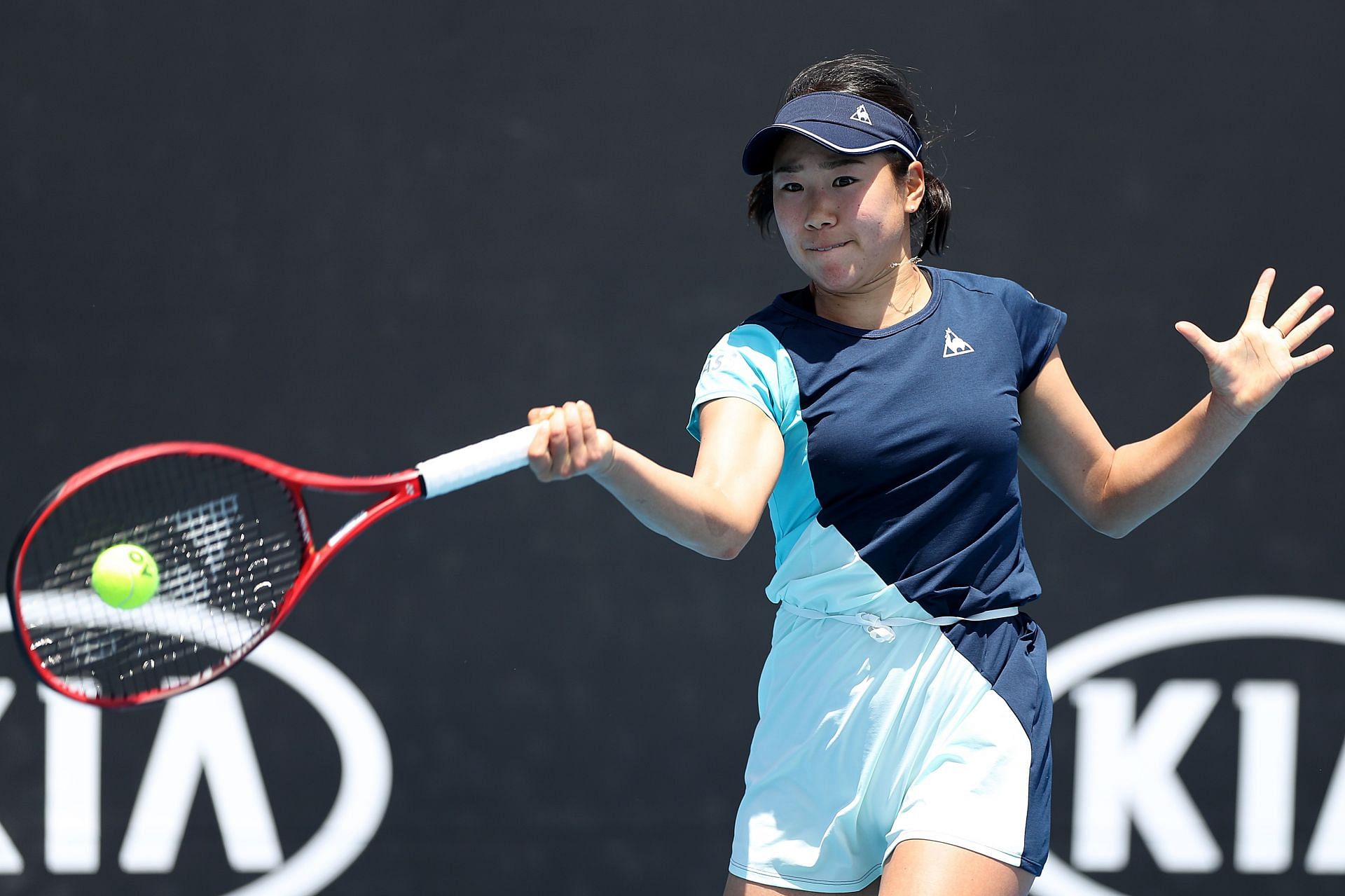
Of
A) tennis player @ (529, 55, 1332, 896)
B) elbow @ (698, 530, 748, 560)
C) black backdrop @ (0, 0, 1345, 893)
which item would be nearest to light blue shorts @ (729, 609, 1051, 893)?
tennis player @ (529, 55, 1332, 896)

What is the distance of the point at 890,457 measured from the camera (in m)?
1.77

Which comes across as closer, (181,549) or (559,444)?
(559,444)

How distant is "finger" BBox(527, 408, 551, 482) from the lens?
1.59 m

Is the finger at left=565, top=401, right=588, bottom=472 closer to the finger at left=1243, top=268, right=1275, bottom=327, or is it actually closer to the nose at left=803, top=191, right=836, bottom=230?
the nose at left=803, top=191, right=836, bottom=230

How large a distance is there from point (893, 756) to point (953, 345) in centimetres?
51

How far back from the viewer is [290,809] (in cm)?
285

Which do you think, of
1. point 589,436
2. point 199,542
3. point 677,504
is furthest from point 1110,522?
point 199,542

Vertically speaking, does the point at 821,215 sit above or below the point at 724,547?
above

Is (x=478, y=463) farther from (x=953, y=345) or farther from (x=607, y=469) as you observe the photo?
(x=953, y=345)

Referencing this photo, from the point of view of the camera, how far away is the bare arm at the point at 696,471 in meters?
1.60

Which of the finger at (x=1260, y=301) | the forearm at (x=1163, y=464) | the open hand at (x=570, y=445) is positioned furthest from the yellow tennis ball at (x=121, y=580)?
the finger at (x=1260, y=301)

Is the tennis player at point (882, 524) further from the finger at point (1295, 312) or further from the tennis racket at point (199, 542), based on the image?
the tennis racket at point (199, 542)

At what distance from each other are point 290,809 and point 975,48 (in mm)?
1971

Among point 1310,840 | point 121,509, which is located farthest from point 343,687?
point 1310,840
